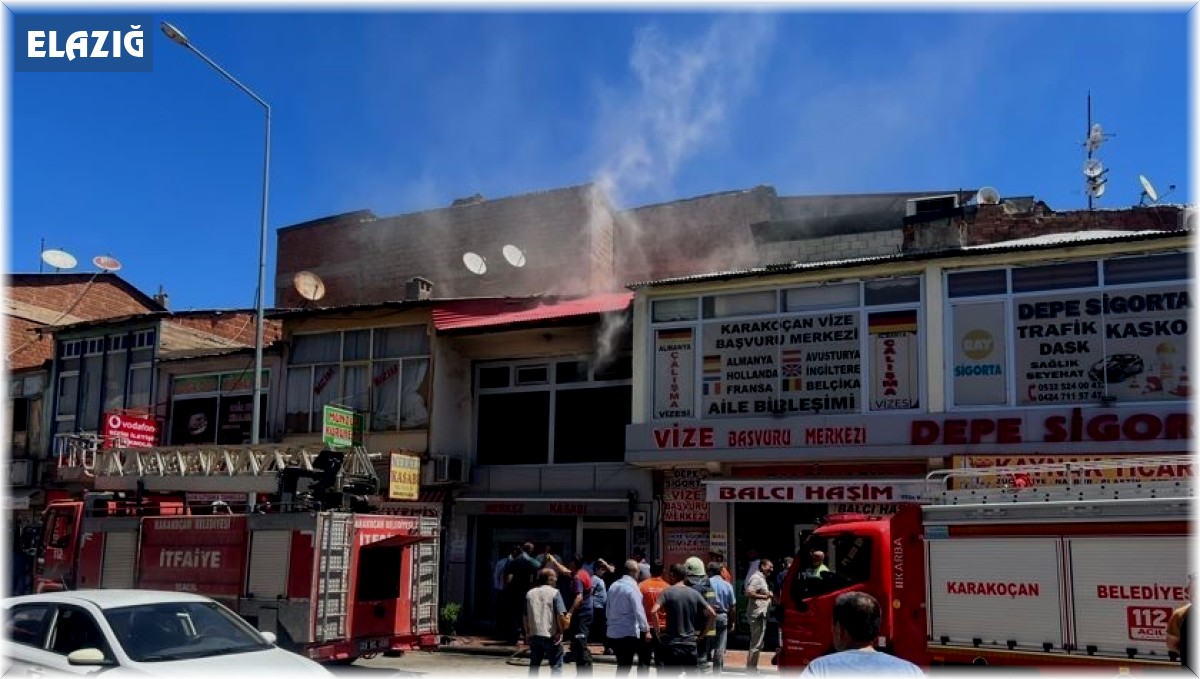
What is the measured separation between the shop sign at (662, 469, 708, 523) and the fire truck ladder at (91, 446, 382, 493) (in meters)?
5.19

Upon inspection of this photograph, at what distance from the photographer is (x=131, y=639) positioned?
311 inches

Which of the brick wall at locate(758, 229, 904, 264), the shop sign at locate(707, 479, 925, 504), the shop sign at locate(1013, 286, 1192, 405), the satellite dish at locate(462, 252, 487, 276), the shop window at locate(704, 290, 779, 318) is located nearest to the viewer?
the shop sign at locate(1013, 286, 1192, 405)

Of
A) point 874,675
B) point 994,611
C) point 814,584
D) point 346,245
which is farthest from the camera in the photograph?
point 346,245

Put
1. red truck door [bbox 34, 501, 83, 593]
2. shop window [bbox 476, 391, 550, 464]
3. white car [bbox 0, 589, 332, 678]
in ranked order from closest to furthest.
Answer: white car [bbox 0, 589, 332, 678], red truck door [bbox 34, 501, 83, 593], shop window [bbox 476, 391, 550, 464]

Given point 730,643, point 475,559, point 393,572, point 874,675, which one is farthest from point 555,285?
point 874,675

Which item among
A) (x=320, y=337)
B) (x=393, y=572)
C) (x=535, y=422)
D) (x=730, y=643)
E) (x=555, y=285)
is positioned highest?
(x=555, y=285)

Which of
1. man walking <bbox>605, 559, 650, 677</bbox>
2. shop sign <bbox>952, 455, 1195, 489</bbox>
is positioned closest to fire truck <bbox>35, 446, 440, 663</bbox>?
man walking <bbox>605, 559, 650, 677</bbox>

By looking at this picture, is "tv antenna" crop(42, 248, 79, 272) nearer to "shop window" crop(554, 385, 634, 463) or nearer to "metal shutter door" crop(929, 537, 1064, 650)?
"shop window" crop(554, 385, 634, 463)

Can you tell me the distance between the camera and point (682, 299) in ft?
61.0

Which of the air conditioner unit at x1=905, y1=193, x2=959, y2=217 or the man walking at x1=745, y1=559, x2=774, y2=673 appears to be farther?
the air conditioner unit at x1=905, y1=193, x2=959, y2=217

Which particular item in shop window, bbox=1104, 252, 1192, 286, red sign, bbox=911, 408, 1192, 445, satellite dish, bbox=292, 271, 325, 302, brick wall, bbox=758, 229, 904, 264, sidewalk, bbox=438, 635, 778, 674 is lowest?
sidewalk, bbox=438, 635, 778, 674

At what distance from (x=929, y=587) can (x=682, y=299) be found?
375 inches

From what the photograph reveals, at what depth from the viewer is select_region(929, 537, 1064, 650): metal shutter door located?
8.98 metres

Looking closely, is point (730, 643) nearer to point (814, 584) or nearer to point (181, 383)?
point (814, 584)
